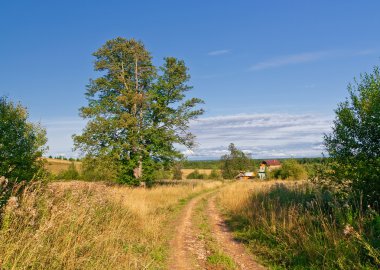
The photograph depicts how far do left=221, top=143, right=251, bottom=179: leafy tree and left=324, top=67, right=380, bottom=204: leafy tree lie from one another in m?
62.6

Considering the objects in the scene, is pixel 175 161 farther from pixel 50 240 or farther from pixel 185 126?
pixel 50 240

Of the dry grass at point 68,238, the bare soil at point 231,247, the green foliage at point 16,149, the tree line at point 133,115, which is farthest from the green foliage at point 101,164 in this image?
the dry grass at point 68,238

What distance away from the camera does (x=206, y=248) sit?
32.7 feet

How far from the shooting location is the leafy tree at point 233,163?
73500mm

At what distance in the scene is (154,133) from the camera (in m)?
29.8

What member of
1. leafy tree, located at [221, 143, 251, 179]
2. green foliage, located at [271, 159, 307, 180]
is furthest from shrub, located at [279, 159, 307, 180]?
leafy tree, located at [221, 143, 251, 179]

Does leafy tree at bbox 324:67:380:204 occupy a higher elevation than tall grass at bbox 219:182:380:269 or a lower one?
higher

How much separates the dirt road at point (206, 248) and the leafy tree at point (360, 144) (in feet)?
12.7

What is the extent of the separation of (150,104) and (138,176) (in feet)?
22.0

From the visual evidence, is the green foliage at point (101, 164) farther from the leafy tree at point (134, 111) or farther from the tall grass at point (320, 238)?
the tall grass at point (320, 238)

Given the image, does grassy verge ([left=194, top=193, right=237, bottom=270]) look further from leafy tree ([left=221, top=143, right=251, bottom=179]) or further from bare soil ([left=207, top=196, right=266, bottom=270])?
leafy tree ([left=221, top=143, right=251, bottom=179])

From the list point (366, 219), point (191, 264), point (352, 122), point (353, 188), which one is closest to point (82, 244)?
point (191, 264)

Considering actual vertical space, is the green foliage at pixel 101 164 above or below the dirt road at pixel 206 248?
above

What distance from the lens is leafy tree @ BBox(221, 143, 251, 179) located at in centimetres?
7350
